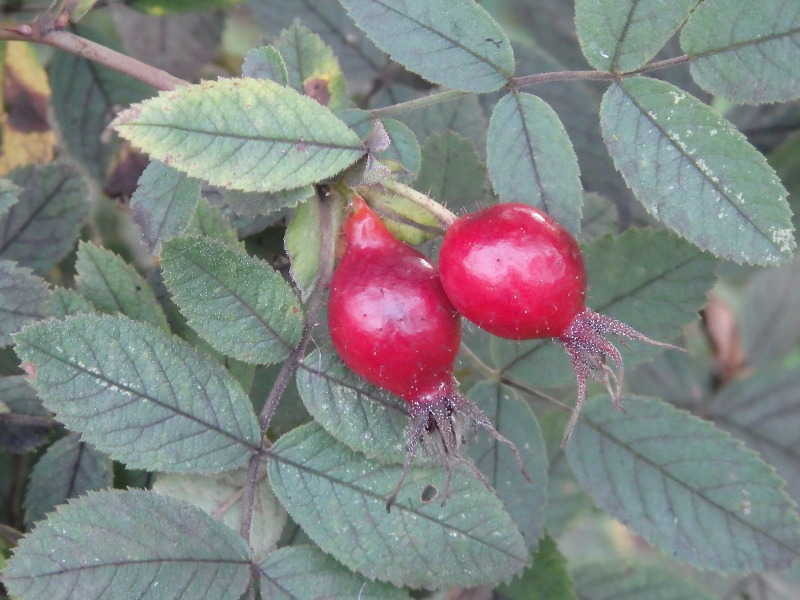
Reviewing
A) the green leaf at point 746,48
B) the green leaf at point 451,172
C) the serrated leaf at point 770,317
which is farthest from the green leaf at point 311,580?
the serrated leaf at point 770,317

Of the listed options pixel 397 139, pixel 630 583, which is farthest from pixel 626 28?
pixel 630 583

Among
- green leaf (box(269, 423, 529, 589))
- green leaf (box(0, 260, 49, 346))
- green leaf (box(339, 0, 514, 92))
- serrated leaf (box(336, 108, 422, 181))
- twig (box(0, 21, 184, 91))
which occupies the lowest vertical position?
green leaf (box(269, 423, 529, 589))

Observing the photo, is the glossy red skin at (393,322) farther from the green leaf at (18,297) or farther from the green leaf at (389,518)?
the green leaf at (18,297)

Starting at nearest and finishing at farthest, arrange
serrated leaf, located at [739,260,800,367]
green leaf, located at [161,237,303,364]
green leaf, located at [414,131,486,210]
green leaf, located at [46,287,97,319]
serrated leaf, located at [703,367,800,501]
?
green leaf, located at [161,237,303,364]
green leaf, located at [46,287,97,319]
green leaf, located at [414,131,486,210]
serrated leaf, located at [703,367,800,501]
serrated leaf, located at [739,260,800,367]

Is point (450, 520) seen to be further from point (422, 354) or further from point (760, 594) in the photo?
point (760, 594)

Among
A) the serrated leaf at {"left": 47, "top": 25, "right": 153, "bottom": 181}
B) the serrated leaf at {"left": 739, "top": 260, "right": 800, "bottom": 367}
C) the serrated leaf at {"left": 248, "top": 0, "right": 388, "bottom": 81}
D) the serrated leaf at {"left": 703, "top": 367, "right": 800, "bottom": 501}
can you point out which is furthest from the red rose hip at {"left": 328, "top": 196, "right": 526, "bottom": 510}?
the serrated leaf at {"left": 739, "top": 260, "right": 800, "bottom": 367}

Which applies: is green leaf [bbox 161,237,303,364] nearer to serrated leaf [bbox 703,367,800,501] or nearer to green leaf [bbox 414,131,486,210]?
green leaf [bbox 414,131,486,210]
